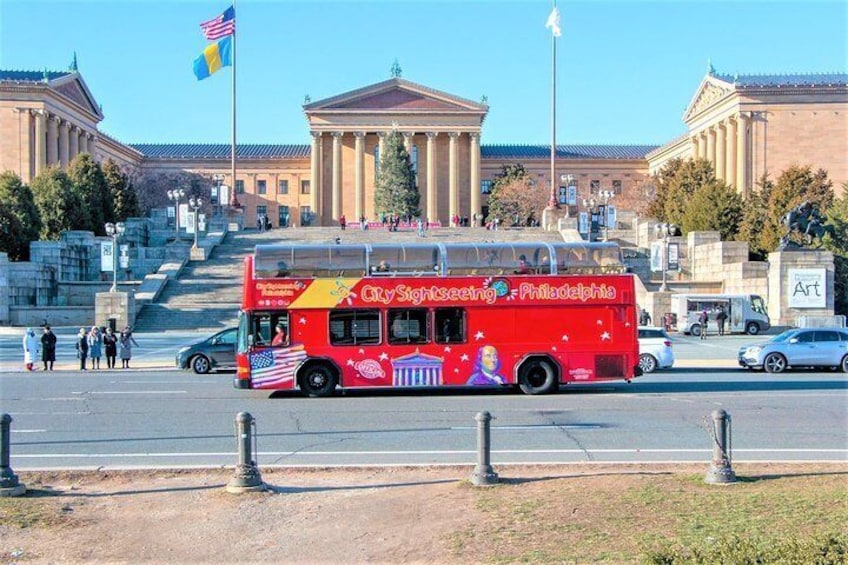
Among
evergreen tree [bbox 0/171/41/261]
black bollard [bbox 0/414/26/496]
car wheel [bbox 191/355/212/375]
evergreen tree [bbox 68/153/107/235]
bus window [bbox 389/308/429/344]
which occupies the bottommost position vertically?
car wheel [bbox 191/355/212/375]

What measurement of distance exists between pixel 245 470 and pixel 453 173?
10209 cm

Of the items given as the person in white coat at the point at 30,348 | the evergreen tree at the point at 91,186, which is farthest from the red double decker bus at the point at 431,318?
the evergreen tree at the point at 91,186

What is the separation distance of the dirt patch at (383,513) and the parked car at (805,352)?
17560 mm

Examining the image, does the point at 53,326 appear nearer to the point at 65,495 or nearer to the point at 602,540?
the point at 65,495

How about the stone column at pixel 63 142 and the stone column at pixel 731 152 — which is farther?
the stone column at pixel 731 152

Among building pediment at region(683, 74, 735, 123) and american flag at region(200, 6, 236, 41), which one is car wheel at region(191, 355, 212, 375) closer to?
american flag at region(200, 6, 236, 41)

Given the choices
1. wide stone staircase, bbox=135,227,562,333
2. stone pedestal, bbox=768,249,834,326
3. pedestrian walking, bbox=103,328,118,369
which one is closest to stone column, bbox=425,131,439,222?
wide stone staircase, bbox=135,227,562,333

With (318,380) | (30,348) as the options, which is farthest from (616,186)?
(318,380)

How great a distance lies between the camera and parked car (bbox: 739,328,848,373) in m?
29.4

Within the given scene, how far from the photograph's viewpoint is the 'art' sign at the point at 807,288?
1923 inches

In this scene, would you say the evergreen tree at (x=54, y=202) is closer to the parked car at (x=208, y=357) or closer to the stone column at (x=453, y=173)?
the parked car at (x=208, y=357)

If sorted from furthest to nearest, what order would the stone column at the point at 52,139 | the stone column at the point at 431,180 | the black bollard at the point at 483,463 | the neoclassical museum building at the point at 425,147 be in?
the stone column at the point at 431,180
the neoclassical museum building at the point at 425,147
the stone column at the point at 52,139
the black bollard at the point at 483,463

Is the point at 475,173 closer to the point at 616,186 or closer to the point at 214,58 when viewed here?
the point at 616,186

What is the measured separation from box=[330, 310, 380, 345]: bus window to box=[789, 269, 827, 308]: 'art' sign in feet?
109
